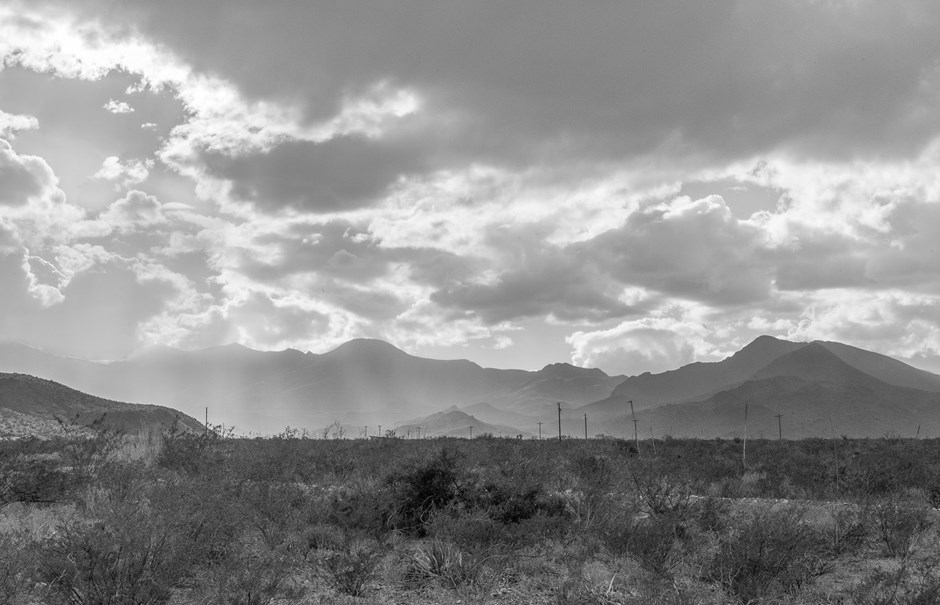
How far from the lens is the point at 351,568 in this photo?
873 cm

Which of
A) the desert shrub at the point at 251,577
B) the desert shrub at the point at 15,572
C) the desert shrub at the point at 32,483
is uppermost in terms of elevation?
the desert shrub at the point at 32,483

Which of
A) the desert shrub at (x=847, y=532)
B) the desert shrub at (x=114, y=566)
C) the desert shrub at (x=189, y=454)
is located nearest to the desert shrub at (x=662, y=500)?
the desert shrub at (x=847, y=532)

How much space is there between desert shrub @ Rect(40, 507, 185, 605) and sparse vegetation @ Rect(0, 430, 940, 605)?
2 centimetres

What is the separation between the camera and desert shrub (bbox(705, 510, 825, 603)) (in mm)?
8484

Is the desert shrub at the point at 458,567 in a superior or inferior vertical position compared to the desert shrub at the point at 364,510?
inferior

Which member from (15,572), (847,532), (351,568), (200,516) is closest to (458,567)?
(351,568)

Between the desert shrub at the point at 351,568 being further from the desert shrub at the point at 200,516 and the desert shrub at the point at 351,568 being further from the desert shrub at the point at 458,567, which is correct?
the desert shrub at the point at 200,516

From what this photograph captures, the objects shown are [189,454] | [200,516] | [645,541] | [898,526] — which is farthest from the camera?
[189,454]

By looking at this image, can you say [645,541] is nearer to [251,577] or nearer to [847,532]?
[847,532]

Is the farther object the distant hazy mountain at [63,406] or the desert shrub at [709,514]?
the distant hazy mountain at [63,406]

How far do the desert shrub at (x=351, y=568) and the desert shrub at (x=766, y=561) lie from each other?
430cm

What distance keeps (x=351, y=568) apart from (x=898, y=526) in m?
8.62

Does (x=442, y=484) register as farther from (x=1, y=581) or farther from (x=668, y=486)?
(x=1, y=581)

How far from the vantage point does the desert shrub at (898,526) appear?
10705 mm
